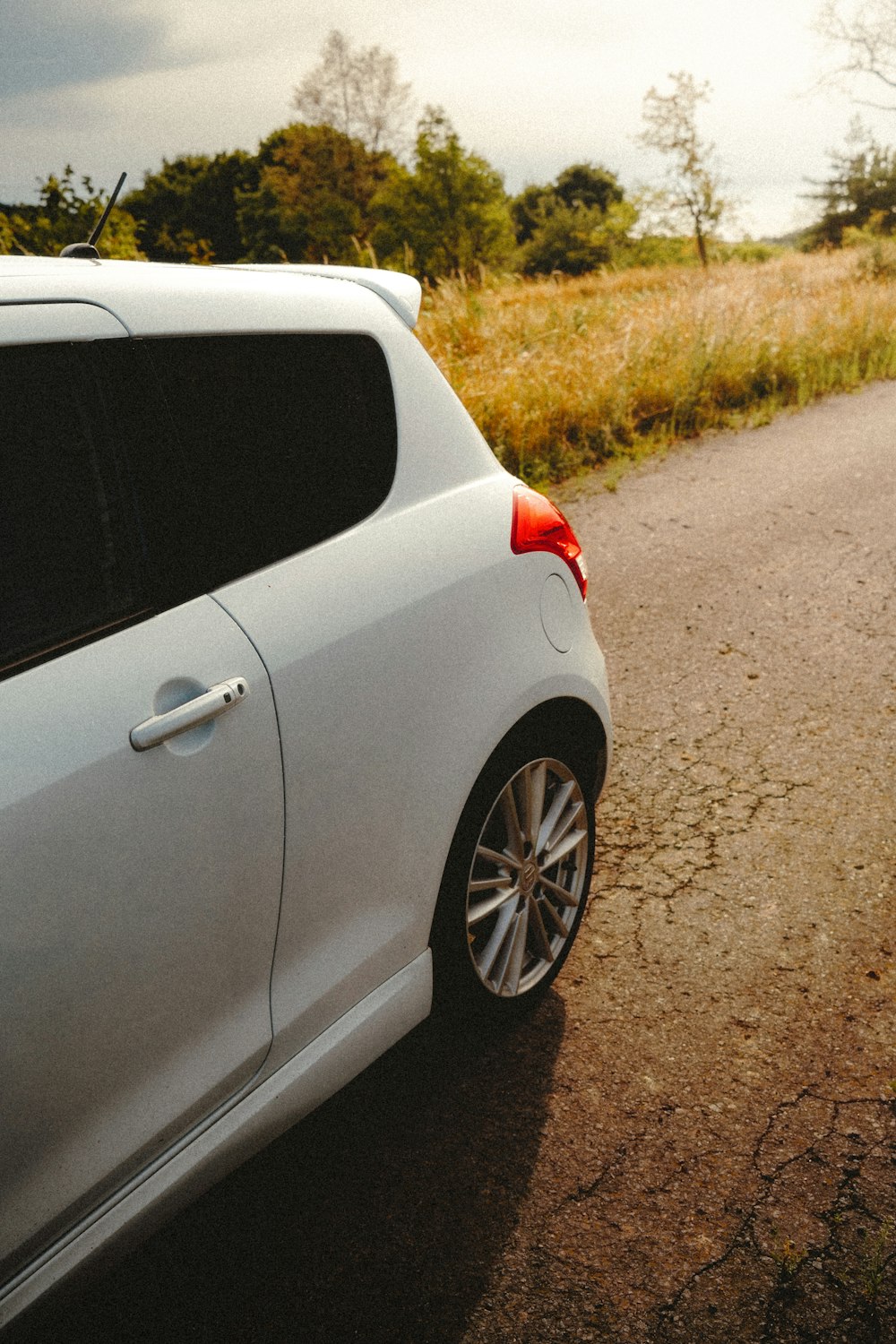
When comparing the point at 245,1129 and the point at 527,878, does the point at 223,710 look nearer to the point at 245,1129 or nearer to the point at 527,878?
the point at 245,1129

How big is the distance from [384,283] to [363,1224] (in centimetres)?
207

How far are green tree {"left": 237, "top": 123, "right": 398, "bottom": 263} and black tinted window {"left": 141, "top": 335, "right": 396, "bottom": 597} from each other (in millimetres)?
44926

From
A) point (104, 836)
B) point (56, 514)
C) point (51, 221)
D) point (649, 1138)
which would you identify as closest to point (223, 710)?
point (104, 836)

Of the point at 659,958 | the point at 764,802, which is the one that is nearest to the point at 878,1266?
the point at 659,958

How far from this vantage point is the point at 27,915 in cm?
126

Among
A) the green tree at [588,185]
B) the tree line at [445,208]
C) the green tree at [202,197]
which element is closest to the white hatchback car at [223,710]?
the tree line at [445,208]

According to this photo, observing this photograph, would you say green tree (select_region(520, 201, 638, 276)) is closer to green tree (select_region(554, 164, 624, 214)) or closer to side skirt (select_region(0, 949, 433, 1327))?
green tree (select_region(554, 164, 624, 214))

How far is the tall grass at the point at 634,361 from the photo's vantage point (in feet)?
24.3

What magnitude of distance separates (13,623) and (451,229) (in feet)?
140

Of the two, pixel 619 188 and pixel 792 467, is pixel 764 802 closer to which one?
pixel 792 467

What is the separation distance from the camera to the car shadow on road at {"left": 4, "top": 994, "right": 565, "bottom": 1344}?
5.77 feet

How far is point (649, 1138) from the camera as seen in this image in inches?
81.8

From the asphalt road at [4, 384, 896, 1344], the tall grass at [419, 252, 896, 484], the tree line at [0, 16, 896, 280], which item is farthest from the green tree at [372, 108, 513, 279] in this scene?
the asphalt road at [4, 384, 896, 1344]

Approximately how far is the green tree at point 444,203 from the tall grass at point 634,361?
1201 inches
